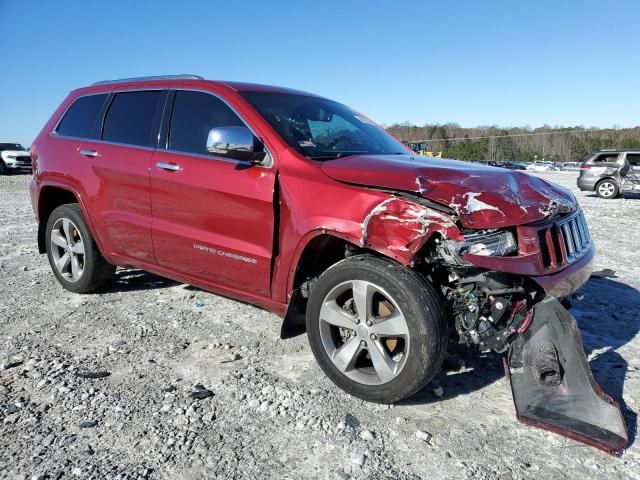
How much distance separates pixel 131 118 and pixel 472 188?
291 cm

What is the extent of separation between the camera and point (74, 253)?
4.66 m

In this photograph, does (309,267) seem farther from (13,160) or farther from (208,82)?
(13,160)

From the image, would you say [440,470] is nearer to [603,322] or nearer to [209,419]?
[209,419]

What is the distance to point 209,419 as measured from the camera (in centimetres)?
264

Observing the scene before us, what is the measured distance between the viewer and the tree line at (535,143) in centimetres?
10406

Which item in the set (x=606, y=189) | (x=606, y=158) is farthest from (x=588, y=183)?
(x=606, y=158)

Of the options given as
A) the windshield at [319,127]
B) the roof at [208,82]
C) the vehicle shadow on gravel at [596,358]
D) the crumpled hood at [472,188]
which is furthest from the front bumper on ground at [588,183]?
the crumpled hood at [472,188]

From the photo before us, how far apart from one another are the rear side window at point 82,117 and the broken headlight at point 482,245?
11.3 ft

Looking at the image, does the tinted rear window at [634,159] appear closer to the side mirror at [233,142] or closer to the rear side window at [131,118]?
the rear side window at [131,118]

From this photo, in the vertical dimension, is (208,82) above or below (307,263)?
above

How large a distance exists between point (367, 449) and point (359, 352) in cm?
58

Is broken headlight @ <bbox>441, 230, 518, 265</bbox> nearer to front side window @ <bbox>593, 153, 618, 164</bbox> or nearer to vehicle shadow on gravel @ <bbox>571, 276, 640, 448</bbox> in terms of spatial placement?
vehicle shadow on gravel @ <bbox>571, 276, 640, 448</bbox>

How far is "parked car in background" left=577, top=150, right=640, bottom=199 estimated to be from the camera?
53.8 ft

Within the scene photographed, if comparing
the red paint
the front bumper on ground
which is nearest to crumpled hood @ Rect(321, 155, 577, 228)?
the red paint
